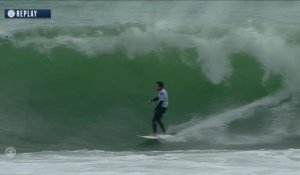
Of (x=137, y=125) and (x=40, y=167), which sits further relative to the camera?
(x=137, y=125)

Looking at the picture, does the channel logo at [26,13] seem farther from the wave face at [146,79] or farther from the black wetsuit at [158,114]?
the black wetsuit at [158,114]

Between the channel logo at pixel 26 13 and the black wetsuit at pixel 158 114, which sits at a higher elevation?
the channel logo at pixel 26 13

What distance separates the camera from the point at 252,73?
20844 mm

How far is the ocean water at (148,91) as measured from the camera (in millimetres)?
14469

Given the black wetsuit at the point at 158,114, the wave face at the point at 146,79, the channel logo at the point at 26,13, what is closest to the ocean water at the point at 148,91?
the wave face at the point at 146,79

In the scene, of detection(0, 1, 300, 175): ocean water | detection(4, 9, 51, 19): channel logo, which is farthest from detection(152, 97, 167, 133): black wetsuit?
detection(4, 9, 51, 19): channel logo

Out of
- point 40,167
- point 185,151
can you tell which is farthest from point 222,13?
point 40,167

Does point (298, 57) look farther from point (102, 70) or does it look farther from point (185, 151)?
point (185, 151)

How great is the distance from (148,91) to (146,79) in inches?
29.0

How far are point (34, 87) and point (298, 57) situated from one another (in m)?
7.87

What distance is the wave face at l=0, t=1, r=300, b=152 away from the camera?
17.1 metres

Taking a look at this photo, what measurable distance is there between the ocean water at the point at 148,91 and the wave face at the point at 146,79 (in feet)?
0.10

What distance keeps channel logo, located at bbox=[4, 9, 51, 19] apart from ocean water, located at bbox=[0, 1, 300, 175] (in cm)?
74

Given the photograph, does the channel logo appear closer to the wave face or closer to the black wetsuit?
the wave face
